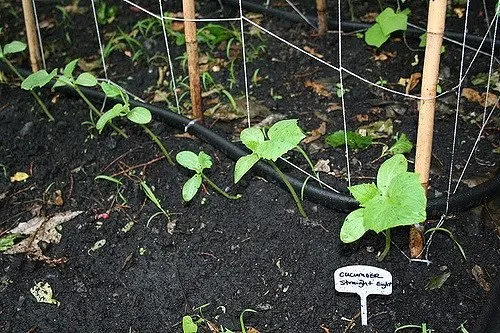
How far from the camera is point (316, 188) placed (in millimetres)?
2311

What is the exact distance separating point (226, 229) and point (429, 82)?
0.87 metres

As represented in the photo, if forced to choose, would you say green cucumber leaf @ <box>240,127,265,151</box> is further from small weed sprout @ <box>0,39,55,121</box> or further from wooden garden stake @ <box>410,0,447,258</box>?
small weed sprout @ <box>0,39,55,121</box>

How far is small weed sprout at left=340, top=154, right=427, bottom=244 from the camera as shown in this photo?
5.79 feet

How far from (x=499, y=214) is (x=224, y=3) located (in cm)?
177

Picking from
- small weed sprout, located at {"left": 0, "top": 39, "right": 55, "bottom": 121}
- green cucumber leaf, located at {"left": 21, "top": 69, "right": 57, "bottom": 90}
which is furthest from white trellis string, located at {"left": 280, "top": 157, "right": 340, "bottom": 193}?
small weed sprout, located at {"left": 0, "top": 39, "right": 55, "bottom": 121}

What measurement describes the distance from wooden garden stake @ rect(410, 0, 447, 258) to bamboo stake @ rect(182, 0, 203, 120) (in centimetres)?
92

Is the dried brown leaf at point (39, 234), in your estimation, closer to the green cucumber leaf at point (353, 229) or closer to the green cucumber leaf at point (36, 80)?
the green cucumber leaf at point (36, 80)

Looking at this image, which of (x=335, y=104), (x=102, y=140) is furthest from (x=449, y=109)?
(x=102, y=140)

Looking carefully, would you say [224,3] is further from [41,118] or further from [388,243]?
[388,243]

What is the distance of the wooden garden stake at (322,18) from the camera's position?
→ 299 centimetres

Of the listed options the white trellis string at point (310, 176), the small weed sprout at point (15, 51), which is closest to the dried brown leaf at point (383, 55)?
the white trellis string at point (310, 176)

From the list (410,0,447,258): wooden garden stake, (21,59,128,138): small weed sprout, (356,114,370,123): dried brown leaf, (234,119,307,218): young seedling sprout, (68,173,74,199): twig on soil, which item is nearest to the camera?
(410,0,447,258): wooden garden stake

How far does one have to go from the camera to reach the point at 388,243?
80.7 inches

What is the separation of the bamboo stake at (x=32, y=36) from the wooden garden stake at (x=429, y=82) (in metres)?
1.69
